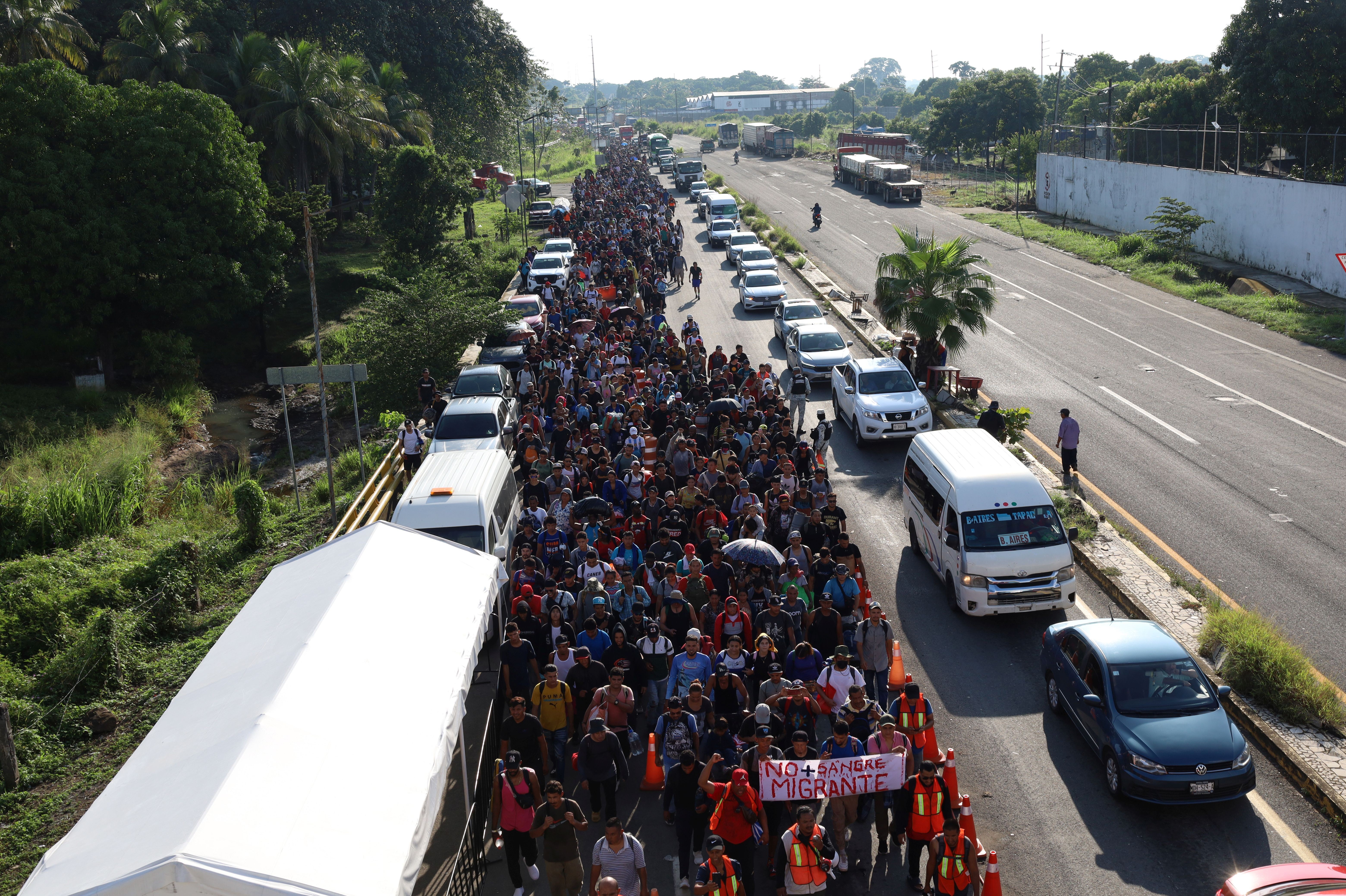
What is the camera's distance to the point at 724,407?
18547 millimetres

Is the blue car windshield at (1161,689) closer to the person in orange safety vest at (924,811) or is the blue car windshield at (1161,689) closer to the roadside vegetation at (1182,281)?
the person in orange safety vest at (924,811)

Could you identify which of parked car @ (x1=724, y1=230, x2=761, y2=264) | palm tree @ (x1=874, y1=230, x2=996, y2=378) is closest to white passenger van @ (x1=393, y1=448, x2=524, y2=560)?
palm tree @ (x1=874, y1=230, x2=996, y2=378)

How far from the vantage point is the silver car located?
38.4m

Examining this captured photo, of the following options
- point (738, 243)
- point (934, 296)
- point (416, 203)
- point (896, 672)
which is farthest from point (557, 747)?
point (738, 243)

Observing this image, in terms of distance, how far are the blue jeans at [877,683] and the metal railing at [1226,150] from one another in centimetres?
3133

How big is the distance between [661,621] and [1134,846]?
207 inches

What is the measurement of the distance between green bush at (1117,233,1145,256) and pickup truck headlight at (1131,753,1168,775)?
37.1m

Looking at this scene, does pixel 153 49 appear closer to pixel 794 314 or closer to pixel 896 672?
pixel 794 314

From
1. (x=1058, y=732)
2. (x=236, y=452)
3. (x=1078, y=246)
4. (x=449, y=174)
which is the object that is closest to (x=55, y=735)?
(x=1058, y=732)

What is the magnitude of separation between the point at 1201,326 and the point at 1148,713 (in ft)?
79.9

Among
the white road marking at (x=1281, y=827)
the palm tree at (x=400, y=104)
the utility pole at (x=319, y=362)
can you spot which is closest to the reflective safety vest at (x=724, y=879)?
the white road marking at (x=1281, y=827)

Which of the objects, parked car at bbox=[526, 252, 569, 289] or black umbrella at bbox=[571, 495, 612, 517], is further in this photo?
parked car at bbox=[526, 252, 569, 289]

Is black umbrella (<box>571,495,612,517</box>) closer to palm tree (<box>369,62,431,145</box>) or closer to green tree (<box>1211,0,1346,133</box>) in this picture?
green tree (<box>1211,0,1346,133</box>)

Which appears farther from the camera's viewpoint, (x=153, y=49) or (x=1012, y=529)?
(x=153, y=49)
